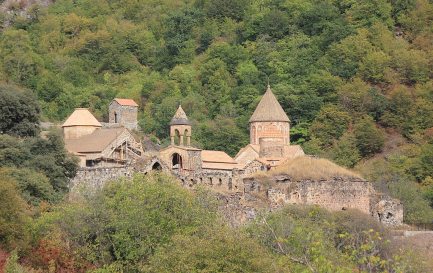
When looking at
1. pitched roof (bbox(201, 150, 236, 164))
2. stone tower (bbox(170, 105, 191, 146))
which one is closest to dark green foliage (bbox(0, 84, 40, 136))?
stone tower (bbox(170, 105, 191, 146))

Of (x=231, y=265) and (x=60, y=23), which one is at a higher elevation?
(x=60, y=23)

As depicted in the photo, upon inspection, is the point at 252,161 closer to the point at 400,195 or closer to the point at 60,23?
the point at 400,195

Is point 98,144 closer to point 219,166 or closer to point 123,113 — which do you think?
point 219,166

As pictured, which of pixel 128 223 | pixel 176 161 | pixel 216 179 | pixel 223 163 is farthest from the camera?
pixel 223 163

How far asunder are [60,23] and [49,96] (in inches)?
959

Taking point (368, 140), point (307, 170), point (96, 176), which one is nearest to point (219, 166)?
point (307, 170)

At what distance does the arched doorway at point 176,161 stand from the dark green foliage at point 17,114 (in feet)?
29.3

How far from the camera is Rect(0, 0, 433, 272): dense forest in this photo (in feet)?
145

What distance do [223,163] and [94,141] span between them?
25.3 feet

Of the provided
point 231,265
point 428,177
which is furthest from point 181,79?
point 231,265

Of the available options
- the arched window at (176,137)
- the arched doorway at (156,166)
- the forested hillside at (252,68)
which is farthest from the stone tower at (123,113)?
the arched doorway at (156,166)

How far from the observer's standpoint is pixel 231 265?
39.2 m

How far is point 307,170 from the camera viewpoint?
6238cm

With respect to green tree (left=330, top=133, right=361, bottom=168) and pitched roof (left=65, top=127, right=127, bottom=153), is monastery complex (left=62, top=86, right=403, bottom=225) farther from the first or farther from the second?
green tree (left=330, top=133, right=361, bottom=168)
